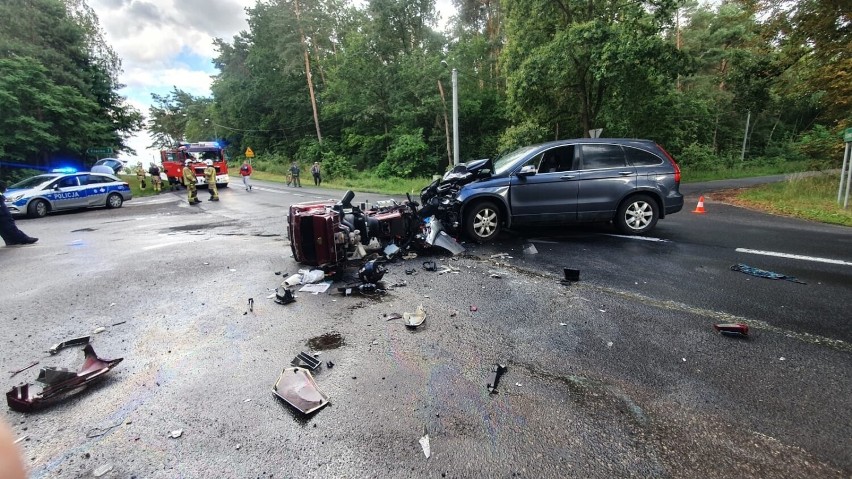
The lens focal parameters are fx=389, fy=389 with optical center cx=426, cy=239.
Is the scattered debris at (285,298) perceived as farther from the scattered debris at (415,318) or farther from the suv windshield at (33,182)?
the suv windshield at (33,182)

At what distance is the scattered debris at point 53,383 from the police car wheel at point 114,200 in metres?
16.4

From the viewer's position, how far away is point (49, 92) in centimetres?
2161

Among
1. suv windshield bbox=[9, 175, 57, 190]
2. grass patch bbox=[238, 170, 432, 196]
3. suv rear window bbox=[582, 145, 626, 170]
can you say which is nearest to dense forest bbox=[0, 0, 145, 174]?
suv windshield bbox=[9, 175, 57, 190]

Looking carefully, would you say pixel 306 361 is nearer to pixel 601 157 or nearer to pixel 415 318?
pixel 415 318

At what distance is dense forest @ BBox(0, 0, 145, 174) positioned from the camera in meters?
20.1

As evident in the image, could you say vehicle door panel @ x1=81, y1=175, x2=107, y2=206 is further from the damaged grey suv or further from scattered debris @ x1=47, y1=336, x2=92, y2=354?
the damaged grey suv

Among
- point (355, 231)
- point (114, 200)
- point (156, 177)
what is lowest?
point (355, 231)

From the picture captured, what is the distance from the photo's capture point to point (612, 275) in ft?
17.1

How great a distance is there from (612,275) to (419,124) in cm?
2830

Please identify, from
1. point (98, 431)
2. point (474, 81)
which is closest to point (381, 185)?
point (474, 81)

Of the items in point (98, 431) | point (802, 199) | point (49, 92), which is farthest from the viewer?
point (49, 92)

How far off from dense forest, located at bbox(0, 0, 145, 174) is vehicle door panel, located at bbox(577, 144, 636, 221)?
86.6ft

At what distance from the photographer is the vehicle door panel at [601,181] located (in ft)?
23.1

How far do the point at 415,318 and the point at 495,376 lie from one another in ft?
3.98
